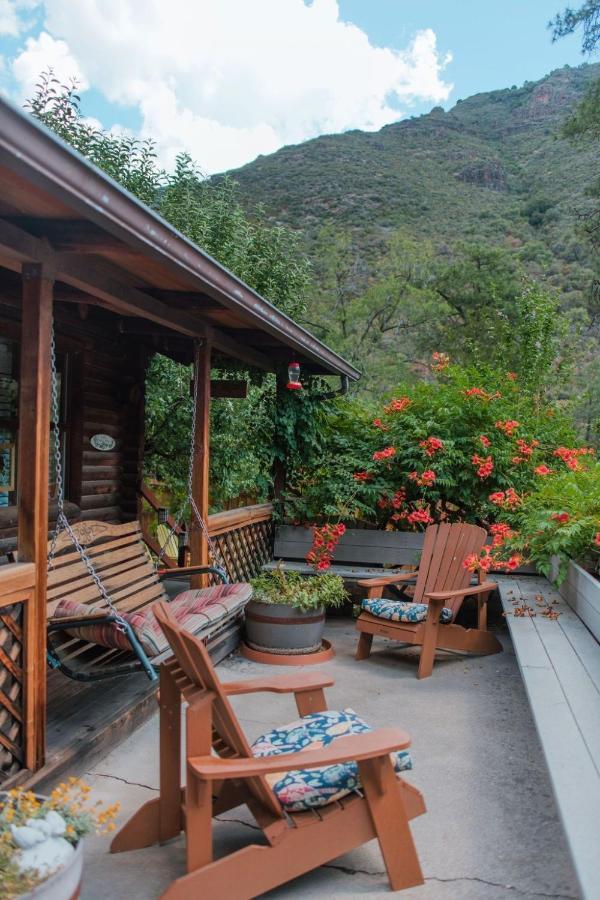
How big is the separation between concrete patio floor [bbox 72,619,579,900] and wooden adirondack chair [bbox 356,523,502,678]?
0.18m

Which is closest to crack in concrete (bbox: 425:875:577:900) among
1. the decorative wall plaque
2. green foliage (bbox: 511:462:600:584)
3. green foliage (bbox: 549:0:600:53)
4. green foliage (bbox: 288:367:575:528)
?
green foliage (bbox: 511:462:600:584)

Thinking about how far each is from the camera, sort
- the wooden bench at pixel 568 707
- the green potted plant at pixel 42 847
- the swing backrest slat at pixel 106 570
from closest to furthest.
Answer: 1. the green potted plant at pixel 42 847
2. the wooden bench at pixel 568 707
3. the swing backrest slat at pixel 106 570

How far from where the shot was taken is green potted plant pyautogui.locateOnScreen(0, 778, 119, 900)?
161 cm

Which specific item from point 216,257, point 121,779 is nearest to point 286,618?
point 121,779

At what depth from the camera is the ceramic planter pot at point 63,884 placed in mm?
1609

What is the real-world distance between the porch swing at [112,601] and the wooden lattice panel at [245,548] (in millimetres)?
371

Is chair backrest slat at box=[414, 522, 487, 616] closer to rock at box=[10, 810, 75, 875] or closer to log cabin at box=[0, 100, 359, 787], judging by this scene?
Answer: log cabin at box=[0, 100, 359, 787]

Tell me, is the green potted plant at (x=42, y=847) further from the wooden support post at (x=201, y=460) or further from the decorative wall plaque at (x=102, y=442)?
the decorative wall plaque at (x=102, y=442)

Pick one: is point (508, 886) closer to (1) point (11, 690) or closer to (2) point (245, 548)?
(1) point (11, 690)

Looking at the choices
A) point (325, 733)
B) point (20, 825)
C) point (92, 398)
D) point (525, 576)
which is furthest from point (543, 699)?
point (92, 398)

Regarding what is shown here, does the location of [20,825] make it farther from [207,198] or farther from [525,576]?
[207,198]

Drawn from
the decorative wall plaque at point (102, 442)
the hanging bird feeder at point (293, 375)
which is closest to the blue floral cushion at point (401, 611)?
the hanging bird feeder at point (293, 375)

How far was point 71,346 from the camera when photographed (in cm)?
523

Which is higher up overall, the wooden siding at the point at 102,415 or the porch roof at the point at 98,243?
the porch roof at the point at 98,243
